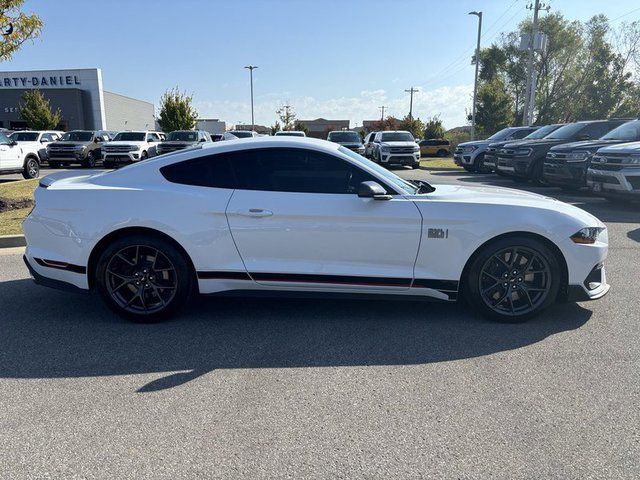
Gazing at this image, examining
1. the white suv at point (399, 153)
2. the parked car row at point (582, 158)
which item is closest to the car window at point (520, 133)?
the parked car row at point (582, 158)

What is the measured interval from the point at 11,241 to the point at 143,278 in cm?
401

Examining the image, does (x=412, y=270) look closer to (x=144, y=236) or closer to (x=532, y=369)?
(x=532, y=369)

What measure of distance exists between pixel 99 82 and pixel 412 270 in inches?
1861

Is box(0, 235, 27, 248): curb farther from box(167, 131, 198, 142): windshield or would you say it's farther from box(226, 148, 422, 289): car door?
box(167, 131, 198, 142): windshield

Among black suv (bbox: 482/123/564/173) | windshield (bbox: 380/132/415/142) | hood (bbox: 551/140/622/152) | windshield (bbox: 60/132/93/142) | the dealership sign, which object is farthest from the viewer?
the dealership sign

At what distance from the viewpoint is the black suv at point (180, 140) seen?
21219mm

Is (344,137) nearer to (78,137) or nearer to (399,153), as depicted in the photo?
(399,153)

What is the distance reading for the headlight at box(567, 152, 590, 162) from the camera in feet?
36.9

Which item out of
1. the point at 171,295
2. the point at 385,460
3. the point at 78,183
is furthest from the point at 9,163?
the point at 385,460

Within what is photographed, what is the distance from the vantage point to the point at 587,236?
4.06 metres

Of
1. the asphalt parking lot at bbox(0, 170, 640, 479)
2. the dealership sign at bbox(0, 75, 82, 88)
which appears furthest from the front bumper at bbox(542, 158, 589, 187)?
the dealership sign at bbox(0, 75, 82, 88)

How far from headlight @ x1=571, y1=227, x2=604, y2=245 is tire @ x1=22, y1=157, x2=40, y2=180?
16.5 meters

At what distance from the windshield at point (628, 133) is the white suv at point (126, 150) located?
17706mm

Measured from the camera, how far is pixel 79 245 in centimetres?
407
